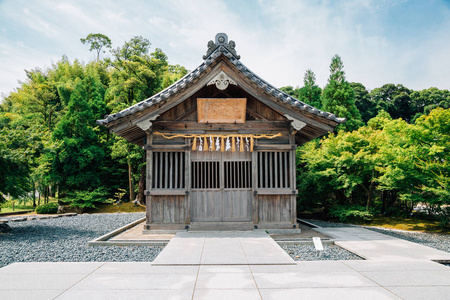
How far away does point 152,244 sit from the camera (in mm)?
7457

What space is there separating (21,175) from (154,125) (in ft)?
18.3

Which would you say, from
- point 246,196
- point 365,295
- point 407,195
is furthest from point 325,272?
point 407,195

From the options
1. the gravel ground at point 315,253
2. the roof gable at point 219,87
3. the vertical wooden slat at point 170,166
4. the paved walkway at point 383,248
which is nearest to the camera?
the paved walkway at point 383,248

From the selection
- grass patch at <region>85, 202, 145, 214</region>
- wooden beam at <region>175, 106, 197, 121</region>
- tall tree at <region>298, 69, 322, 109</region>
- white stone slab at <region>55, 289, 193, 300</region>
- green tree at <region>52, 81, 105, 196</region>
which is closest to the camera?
white stone slab at <region>55, 289, 193, 300</region>

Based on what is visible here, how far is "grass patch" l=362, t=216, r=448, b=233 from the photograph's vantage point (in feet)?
38.0

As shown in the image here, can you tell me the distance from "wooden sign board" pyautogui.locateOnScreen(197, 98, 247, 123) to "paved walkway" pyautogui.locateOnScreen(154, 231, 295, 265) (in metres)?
3.70

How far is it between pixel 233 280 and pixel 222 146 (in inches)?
194

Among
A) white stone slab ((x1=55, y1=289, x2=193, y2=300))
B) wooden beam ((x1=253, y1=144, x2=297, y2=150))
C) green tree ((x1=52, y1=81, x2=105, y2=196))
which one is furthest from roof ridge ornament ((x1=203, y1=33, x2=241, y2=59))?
green tree ((x1=52, y1=81, x2=105, y2=196))

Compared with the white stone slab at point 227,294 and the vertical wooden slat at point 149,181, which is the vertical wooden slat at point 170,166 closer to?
the vertical wooden slat at point 149,181

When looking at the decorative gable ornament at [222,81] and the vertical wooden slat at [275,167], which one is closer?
the decorative gable ornament at [222,81]

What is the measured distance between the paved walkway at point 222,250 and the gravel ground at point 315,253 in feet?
1.50

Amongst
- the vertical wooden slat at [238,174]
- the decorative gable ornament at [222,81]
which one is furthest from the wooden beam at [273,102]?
the vertical wooden slat at [238,174]

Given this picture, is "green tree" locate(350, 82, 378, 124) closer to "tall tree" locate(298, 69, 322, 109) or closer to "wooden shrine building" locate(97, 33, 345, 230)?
"tall tree" locate(298, 69, 322, 109)

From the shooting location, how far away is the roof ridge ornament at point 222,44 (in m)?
8.93
